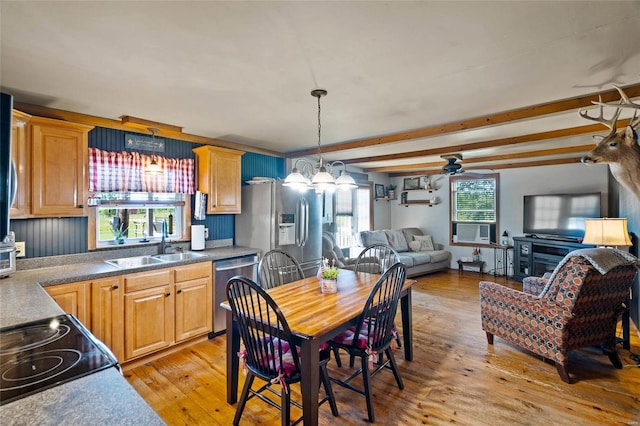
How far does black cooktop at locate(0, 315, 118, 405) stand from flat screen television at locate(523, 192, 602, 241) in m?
6.86

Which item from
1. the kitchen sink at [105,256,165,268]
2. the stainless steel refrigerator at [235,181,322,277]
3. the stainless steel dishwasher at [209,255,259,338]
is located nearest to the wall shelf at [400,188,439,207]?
the stainless steel refrigerator at [235,181,322,277]

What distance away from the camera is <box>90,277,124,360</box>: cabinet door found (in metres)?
2.62

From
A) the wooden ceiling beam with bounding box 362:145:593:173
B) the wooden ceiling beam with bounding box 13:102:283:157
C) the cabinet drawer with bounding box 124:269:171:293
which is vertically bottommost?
the cabinet drawer with bounding box 124:269:171:293

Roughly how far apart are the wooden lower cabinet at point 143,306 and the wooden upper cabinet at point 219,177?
0.90 m

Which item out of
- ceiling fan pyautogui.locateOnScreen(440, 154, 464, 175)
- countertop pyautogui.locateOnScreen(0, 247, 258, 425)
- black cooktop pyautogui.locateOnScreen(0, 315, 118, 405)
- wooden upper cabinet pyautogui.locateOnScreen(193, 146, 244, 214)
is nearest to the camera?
countertop pyautogui.locateOnScreen(0, 247, 258, 425)

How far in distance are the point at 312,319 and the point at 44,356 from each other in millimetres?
1280

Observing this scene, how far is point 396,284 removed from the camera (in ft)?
7.73

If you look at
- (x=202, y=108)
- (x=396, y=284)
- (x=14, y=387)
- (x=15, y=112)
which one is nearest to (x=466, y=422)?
(x=396, y=284)

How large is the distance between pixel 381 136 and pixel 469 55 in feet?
7.13

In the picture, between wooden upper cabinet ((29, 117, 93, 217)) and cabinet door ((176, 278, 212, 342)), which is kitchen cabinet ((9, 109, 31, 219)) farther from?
cabinet door ((176, 278, 212, 342))

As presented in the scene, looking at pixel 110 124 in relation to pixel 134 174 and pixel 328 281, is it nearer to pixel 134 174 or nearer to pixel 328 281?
pixel 134 174

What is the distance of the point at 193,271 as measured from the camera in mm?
3299

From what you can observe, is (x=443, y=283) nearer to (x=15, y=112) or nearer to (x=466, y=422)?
(x=466, y=422)

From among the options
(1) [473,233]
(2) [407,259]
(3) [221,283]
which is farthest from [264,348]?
(1) [473,233]
